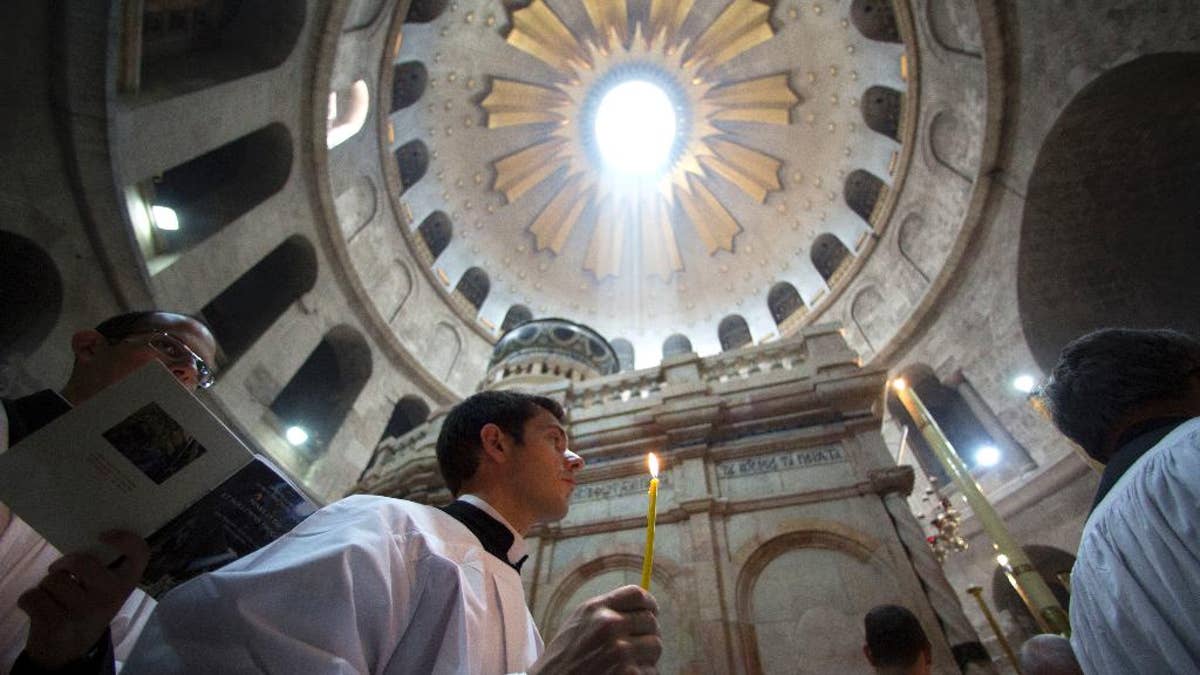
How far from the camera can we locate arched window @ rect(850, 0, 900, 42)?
45.7 ft

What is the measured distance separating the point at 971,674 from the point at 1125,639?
2.97m

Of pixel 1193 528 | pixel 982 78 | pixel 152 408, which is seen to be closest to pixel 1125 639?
pixel 1193 528

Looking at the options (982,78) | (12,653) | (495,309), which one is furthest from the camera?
(495,309)

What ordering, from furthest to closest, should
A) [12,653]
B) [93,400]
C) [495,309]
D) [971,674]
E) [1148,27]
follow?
[495,309] → [1148,27] → [971,674] → [12,653] → [93,400]

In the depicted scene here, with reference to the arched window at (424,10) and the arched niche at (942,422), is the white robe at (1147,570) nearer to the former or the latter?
the arched niche at (942,422)

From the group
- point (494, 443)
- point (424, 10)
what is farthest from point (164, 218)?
point (494, 443)

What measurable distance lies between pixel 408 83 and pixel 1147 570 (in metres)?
18.5

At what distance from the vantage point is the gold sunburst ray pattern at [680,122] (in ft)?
59.6

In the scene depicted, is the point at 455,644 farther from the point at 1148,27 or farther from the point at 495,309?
the point at 495,309

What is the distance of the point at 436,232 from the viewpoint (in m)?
18.2

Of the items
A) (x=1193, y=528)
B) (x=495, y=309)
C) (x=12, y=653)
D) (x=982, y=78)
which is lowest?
(x=12, y=653)

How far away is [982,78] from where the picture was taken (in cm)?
1066

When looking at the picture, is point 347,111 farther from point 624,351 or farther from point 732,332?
point 732,332

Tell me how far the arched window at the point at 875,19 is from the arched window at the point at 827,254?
6.09 meters
